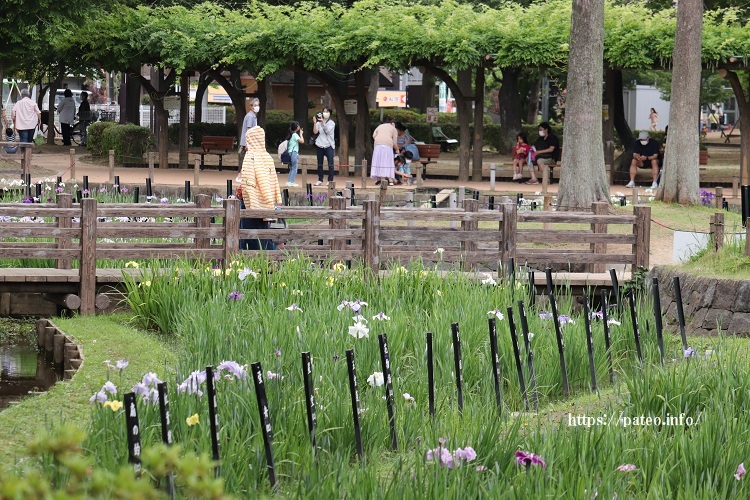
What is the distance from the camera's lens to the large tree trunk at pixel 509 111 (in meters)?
35.1

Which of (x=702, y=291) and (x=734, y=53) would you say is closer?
(x=702, y=291)

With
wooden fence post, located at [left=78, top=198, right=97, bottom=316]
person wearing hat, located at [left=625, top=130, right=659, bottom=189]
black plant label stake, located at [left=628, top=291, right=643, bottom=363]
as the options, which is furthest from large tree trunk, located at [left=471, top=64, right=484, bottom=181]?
black plant label stake, located at [left=628, top=291, right=643, bottom=363]

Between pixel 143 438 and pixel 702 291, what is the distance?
243 inches

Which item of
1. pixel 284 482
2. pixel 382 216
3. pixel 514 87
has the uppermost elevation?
pixel 514 87

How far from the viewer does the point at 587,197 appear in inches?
765

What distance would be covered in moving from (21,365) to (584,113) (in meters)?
11.2

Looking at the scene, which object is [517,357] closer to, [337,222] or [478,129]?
[337,222]

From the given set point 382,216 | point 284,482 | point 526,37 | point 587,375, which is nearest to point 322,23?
point 526,37

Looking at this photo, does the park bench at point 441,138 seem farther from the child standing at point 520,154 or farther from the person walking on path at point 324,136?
the person walking on path at point 324,136

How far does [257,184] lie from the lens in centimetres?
1266

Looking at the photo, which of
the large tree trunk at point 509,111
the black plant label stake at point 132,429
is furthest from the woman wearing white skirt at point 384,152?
the black plant label stake at point 132,429

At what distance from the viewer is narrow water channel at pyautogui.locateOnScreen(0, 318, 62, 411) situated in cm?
959

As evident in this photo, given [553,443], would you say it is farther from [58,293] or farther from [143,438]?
[58,293]

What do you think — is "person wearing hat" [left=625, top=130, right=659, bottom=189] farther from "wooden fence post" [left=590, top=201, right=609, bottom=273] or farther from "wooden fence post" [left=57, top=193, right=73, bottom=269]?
"wooden fence post" [left=57, top=193, right=73, bottom=269]
